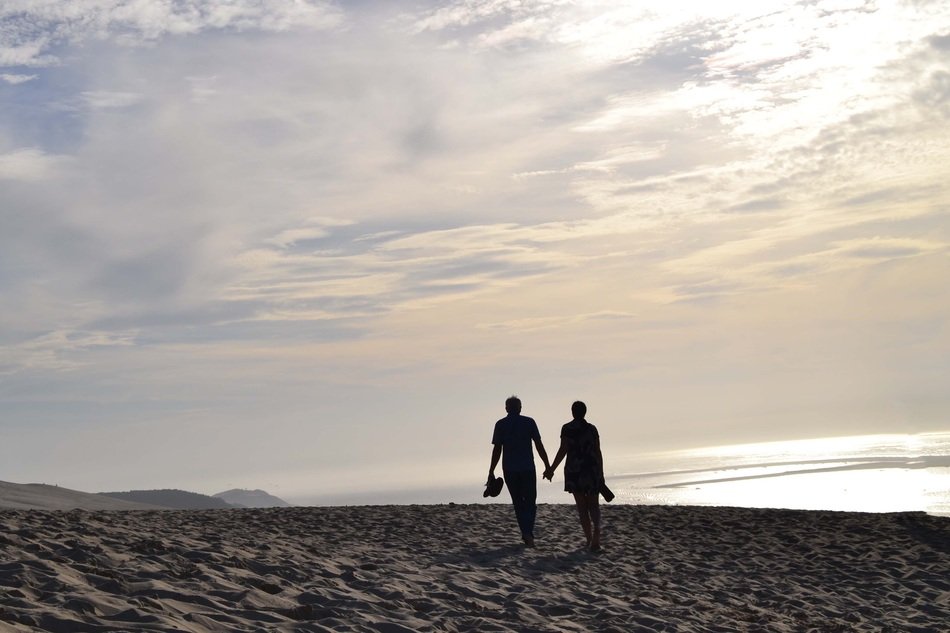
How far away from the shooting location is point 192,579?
26.2 feet

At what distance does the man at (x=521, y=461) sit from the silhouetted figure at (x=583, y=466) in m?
0.39

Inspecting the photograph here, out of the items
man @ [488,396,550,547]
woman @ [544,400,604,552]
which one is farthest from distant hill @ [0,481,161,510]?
woman @ [544,400,604,552]

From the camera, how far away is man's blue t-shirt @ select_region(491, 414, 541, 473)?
13.1 meters

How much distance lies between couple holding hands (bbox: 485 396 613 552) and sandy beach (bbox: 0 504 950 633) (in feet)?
1.69

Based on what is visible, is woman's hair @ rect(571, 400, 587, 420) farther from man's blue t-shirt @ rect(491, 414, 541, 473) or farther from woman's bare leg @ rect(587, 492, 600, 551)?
woman's bare leg @ rect(587, 492, 600, 551)

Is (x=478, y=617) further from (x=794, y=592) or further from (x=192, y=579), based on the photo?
(x=794, y=592)

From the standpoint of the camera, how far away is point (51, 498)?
80.0ft

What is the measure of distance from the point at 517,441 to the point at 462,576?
3430mm

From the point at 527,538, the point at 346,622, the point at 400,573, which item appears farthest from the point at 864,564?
the point at 346,622

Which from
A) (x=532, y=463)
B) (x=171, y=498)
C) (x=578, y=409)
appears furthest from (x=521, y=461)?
(x=171, y=498)

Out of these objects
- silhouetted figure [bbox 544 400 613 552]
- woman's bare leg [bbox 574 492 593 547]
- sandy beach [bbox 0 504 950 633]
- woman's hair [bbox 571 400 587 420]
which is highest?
woman's hair [bbox 571 400 587 420]

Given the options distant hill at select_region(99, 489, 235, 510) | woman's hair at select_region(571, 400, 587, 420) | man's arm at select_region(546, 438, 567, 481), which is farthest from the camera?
distant hill at select_region(99, 489, 235, 510)

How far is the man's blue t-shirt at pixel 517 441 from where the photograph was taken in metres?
13.1

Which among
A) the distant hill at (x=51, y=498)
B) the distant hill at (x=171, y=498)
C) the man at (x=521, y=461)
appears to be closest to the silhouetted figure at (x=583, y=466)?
the man at (x=521, y=461)
